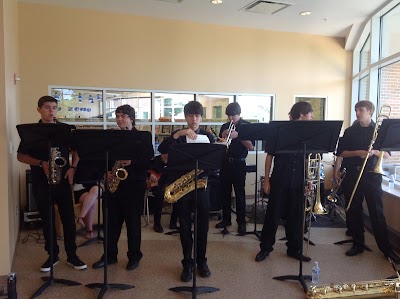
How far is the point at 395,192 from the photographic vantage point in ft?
15.6

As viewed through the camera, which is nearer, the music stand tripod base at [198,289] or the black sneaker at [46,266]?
the music stand tripod base at [198,289]

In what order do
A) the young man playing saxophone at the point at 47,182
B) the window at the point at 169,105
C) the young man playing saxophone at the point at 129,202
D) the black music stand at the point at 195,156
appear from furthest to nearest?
the window at the point at 169,105, the young man playing saxophone at the point at 129,202, the young man playing saxophone at the point at 47,182, the black music stand at the point at 195,156

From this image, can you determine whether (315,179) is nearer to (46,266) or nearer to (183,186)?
(183,186)

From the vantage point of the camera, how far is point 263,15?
604 cm

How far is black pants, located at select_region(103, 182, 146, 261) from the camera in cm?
354

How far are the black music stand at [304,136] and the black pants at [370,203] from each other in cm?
99

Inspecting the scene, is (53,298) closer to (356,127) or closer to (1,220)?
(1,220)

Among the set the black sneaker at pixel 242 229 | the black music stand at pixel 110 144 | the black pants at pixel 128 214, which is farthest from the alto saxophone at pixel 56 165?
the black sneaker at pixel 242 229

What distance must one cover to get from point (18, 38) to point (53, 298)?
4.00 meters

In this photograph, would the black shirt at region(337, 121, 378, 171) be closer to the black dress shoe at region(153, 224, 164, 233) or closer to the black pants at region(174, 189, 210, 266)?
the black pants at region(174, 189, 210, 266)

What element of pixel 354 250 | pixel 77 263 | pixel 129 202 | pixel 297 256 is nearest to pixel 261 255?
pixel 297 256

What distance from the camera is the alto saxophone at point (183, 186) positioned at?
3342mm

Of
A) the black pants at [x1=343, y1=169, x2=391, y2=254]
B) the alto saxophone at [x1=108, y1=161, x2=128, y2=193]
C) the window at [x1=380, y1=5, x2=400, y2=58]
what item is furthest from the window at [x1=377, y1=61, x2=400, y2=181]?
the alto saxophone at [x1=108, y1=161, x2=128, y2=193]

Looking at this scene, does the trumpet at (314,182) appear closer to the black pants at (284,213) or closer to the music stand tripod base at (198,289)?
the black pants at (284,213)
